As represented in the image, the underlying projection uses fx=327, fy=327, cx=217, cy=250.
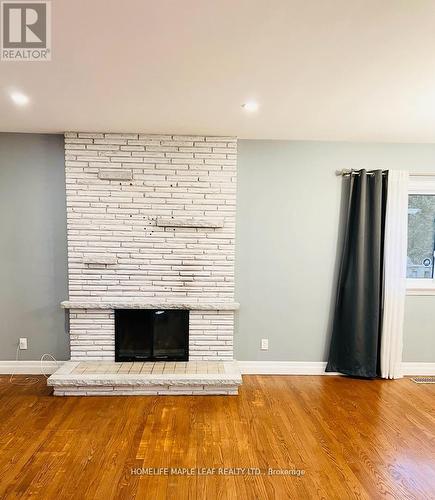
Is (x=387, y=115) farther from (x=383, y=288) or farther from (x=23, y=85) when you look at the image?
(x=23, y=85)

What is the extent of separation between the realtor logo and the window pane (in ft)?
11.9

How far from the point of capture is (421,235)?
3.64 meters

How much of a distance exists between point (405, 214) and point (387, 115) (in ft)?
3.74

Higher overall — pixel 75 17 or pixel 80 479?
pixel 75 17

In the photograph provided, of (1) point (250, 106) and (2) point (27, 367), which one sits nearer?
(1) point (250, 106)

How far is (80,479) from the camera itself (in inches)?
77.1

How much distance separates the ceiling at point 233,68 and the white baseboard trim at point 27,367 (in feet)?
7.81

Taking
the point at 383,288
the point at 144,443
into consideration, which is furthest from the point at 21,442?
the point at 383,288

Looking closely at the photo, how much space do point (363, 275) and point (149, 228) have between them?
7.43 ft

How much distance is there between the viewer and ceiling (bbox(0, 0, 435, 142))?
4.71ft

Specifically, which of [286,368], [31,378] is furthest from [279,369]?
[31,378]

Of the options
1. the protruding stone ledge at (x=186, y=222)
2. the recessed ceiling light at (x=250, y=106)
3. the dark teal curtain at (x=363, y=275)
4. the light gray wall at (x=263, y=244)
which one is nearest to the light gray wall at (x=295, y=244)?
the light gray wall at (x=263, y=244)

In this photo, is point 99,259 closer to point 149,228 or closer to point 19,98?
point 149,228

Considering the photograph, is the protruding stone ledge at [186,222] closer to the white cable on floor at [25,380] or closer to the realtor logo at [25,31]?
the realtor logo at [25,31]
